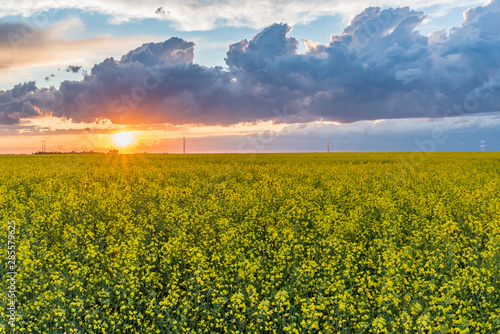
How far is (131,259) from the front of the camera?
8.05 metres

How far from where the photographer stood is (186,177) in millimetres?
27359

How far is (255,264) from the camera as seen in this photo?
25.4ft

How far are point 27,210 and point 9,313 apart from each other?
8.57 metres

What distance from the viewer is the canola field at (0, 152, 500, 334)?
22.1 ft

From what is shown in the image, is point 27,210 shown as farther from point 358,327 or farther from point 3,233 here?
point 358,327

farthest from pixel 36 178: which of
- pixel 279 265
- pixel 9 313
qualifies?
pixel 279 265

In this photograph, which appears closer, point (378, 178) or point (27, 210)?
point (27, 210)

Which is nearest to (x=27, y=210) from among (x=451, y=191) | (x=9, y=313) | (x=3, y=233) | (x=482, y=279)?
(x=3, y=233)

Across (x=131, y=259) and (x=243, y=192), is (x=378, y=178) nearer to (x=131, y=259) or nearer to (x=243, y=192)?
(x=243, y=192)

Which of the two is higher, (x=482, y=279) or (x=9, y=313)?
(x=482, y=279)

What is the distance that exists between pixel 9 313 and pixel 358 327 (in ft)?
23.6

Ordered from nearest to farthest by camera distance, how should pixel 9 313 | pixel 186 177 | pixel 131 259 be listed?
pixel 9 313 → pixel 131 259 → pixel 186 177

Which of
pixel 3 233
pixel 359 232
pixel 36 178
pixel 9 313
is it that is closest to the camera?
pixel 9 313

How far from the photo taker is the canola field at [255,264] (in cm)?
674
